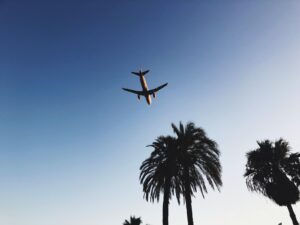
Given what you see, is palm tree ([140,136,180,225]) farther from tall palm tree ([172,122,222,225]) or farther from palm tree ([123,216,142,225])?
palm tree ([123,216,142,225])

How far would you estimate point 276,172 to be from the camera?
23516 mm

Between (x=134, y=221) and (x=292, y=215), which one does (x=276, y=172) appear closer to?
(x=292, y=215)

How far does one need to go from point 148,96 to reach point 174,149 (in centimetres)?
1159

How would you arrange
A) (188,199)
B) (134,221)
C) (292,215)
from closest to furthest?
1. (188,199)
2. (292,215)
3. (134,221)

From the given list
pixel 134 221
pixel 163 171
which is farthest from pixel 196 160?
pixel 134 221

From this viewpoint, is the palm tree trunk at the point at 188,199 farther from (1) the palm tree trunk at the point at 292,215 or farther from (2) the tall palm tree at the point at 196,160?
(1) the palm tree trunk at the point at 292,215

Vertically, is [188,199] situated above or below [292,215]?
above

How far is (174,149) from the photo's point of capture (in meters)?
21.5

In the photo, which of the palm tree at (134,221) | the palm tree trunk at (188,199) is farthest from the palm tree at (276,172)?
the palm tree at (134,221)

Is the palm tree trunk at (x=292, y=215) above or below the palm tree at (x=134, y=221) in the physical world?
below

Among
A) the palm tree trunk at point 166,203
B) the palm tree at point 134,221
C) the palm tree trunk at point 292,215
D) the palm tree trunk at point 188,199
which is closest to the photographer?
the palm tree trunk at point 188,199

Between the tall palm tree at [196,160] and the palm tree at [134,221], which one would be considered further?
the palm tree at [134,221]

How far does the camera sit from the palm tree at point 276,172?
22.2 m

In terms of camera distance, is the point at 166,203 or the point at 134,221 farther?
the point at 134,221
